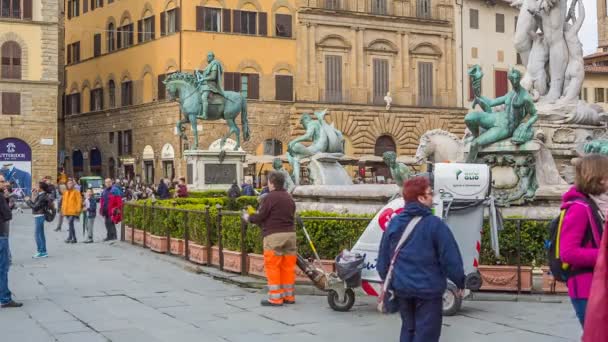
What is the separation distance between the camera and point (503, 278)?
10.7m

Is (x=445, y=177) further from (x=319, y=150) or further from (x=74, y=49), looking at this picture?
(x=74, y=49)

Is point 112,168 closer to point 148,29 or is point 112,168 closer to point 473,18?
point 148,29

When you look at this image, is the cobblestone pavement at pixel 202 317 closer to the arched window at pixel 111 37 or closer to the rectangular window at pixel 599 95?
the arched window at pixel 111 37

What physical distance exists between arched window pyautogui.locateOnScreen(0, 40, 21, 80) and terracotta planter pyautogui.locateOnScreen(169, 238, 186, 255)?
31.0 metres

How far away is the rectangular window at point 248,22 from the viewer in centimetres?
4616

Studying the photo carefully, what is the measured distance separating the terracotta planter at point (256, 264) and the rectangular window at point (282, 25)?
3542 cm

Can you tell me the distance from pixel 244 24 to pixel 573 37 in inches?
1259

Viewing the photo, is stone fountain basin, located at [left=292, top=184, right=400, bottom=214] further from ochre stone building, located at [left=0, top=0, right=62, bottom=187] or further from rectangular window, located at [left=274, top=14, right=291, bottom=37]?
rectangular window, located at [left=274, top=14, right=291, bottom=37]

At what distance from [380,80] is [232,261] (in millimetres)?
37306

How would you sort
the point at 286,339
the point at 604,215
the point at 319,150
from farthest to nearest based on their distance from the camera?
the point at 319,150, the point at 286,339, the point at 604,215

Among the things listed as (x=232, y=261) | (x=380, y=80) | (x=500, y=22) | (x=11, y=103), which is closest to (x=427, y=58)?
(x=380, y=80)

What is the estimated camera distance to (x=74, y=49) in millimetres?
54469

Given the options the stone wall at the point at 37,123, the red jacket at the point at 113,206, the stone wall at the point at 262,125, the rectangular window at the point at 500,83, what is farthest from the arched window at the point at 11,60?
the rectangular window at the point at 500,83

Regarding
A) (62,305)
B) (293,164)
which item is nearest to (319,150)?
(293,164)
